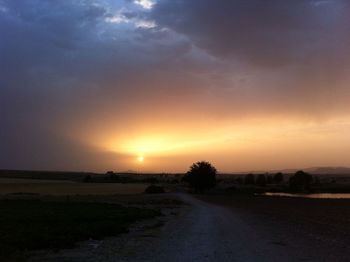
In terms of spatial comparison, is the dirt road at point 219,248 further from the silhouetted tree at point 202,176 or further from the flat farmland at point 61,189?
the silhouetted tree at point 202,176

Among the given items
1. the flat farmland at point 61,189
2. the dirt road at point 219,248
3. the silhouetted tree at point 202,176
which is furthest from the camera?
the silhouetted tree at point 202,176

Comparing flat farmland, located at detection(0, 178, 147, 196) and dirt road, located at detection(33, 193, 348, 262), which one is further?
flat farmland, located at detection(0, 178, 147, 196)

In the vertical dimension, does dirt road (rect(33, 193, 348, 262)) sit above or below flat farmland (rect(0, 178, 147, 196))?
above

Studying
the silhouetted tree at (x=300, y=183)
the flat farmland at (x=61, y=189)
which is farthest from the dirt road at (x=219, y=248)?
the silhouetted tree at (x=300, y=183)

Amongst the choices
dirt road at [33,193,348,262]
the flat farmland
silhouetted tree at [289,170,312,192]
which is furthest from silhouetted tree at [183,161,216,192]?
dirt road at [33,193,348,262]

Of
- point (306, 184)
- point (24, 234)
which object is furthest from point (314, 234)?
point (306, 184)

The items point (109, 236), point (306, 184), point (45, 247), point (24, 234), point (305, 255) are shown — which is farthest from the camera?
point (306, 184)

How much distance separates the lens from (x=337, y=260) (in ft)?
38.2

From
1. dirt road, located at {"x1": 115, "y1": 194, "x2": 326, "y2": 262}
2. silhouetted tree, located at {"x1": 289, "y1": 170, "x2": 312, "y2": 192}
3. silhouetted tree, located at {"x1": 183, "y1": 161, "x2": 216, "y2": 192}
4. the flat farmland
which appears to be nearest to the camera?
dirt road, located at {"x1": 115, "y1": 194, "x2": 326, "y2": 262}

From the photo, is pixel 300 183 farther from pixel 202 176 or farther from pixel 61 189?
pixel 61 189

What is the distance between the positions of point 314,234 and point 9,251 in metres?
14.8

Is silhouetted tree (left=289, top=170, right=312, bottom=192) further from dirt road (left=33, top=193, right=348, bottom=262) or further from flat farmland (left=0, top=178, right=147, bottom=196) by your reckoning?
dirt road (left=33, top=193, right=348, bottom=262)

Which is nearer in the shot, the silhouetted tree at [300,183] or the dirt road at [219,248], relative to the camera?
the dirt road at [219,248]

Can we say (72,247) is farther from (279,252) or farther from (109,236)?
(279,252)
